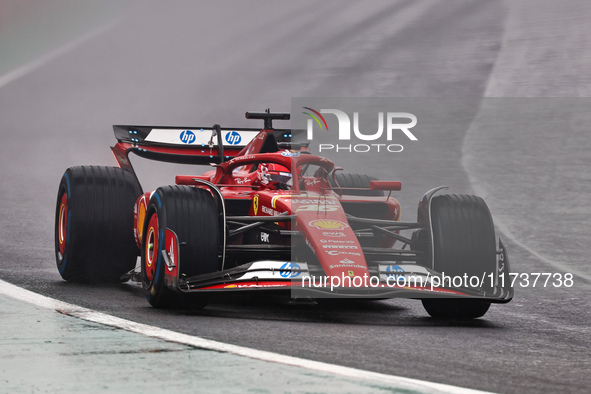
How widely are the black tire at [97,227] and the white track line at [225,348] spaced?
160cm

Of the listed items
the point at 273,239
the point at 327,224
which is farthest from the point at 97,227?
the point at 327,224

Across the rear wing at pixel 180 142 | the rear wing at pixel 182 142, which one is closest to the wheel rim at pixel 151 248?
the rear wing at pixel 182 142

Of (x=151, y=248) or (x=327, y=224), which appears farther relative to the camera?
(x=151, y=248)

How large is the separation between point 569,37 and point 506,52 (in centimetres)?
214

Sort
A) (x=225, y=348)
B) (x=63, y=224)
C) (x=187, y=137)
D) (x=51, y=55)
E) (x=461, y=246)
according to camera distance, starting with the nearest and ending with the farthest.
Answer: (x=225, y=348)
(x=461, y=246)
(x=63, y=224)
(x=187, y=137)
(x=51, y=55)

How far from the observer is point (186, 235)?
6.84m

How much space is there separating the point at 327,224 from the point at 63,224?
3.26 meters

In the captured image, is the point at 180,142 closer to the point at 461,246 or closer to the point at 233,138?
the point at 233,138

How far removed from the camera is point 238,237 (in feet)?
25.6

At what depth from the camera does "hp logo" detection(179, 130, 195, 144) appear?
10.0 m

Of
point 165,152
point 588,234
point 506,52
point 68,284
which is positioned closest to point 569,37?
point 506,52

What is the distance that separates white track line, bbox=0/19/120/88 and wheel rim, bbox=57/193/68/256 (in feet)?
69.6

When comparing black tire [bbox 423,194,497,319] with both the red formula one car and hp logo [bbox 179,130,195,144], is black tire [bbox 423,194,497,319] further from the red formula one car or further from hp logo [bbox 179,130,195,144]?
hp logo [bbox 179,130,195,144]

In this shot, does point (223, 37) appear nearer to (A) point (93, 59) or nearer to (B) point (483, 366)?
(A) point (93, 59)
